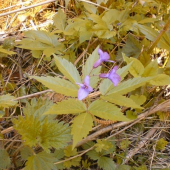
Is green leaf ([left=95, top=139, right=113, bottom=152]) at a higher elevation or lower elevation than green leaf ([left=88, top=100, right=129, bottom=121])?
lower

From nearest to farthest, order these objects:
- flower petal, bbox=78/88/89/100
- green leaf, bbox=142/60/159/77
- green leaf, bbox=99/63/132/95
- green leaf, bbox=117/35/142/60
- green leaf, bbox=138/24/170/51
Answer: flower petal, bbox=78/88/89/100 < green leaf, bbox=99/63/132/95 < green leaf, bbox=142/60/159/77 < green leaf, bbox=138/24/170/51 < green leaf, bbox=117/35/142/60

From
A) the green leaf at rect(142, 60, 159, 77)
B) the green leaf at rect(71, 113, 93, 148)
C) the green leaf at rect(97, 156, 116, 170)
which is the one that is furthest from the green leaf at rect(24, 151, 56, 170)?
the green leaf at rect(142, 60, 159, 77)

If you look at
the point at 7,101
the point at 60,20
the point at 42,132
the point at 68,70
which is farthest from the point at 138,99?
the point at 60,20

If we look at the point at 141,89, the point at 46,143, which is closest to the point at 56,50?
the point at 141,89

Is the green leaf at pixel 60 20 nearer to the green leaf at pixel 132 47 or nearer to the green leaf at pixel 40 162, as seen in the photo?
the green leaf at pixel 132 47

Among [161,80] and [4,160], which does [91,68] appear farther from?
[4,160]

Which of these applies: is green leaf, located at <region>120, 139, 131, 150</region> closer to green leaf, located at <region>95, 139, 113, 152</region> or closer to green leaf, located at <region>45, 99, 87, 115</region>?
green leaf, located at <region>95, 139, 113, 152</region>
